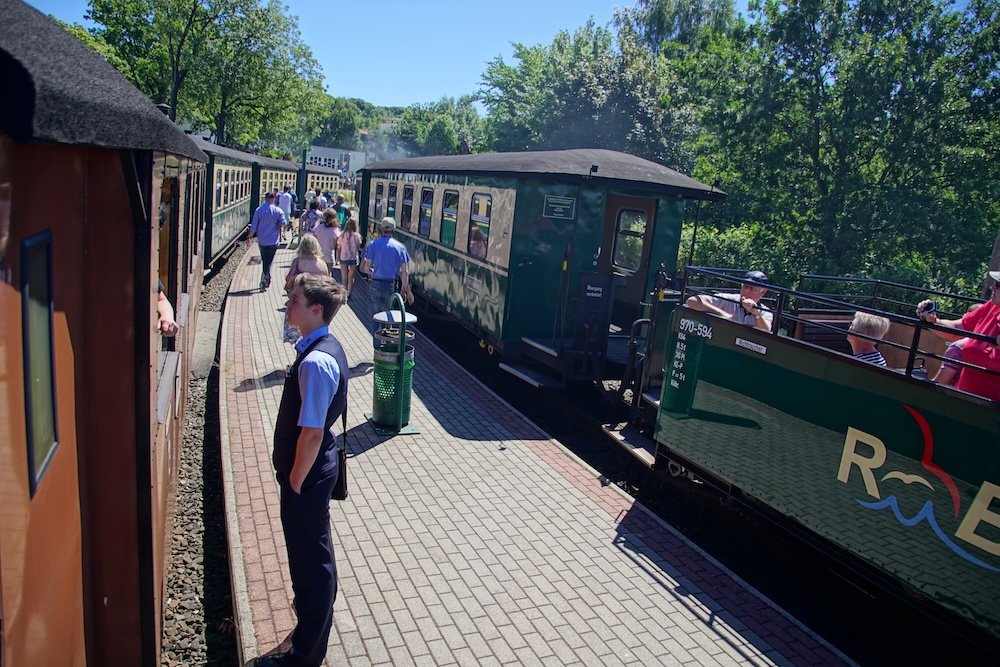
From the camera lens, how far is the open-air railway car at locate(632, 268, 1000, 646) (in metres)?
4.12

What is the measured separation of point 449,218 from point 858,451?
337 inches

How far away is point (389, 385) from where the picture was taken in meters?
7.75

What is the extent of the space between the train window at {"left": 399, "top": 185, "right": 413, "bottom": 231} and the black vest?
11462 millimetres

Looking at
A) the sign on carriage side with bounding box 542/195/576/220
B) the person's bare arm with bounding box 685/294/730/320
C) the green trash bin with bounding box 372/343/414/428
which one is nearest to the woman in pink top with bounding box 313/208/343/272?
the sign on carriage side with bounding box 542/195/576/220

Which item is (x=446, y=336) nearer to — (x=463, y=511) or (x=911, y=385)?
(x=463, y=511)

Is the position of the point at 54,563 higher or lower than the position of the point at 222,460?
higher

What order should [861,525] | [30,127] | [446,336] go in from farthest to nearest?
[446,336]
[861,525]
[30,127]

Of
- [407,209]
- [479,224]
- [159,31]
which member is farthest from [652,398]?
[159,31]

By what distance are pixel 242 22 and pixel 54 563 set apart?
1820 inches

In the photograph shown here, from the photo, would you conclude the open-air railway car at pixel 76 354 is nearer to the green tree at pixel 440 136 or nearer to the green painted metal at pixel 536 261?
the green painted metal at pixel 536 261

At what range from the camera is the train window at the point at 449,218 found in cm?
1196

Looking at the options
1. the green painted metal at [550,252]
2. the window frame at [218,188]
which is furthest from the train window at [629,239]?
the window frame at [218,188]

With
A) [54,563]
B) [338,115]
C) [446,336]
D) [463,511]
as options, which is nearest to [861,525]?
[463,511]

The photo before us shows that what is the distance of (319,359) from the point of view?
3703 mm
